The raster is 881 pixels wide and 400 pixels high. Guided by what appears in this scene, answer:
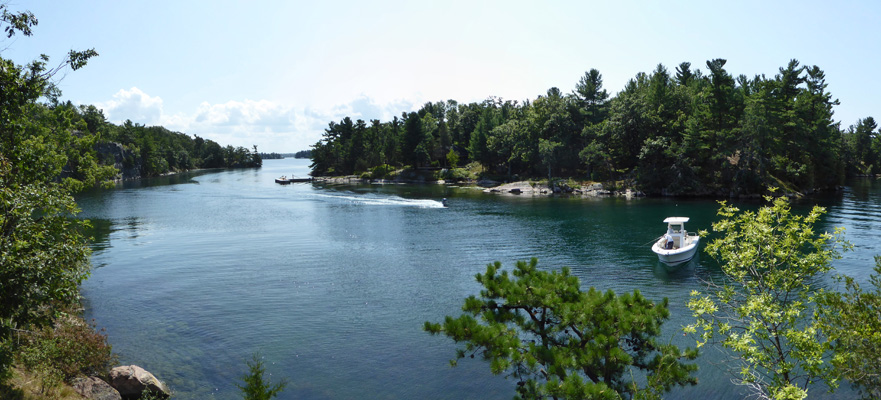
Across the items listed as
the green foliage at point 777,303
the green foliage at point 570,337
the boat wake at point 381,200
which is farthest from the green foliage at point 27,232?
the boat wake at point 381,200

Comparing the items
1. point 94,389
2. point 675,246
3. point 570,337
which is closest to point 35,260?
point 94,389

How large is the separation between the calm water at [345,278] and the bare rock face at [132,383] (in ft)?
3.16

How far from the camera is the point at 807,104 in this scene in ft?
277

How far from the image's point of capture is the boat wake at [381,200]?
79875mm

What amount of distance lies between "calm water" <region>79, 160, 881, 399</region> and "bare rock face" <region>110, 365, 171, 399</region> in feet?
3.16

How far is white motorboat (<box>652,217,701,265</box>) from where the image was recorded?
37.2 metres

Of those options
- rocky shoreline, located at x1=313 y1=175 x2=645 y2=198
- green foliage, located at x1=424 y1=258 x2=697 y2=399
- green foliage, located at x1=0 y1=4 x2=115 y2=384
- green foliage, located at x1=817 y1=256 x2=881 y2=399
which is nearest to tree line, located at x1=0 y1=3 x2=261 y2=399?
green foliage, located at x1=0 y1=4 x2=115 y2=384

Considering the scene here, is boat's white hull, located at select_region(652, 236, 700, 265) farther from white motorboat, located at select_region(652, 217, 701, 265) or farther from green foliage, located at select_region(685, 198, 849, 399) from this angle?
green foliage, located at select_region(685, 198, 849, 399)

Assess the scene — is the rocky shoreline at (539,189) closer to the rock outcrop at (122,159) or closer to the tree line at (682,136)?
the tree line at (682,136)

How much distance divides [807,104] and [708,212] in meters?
40.3

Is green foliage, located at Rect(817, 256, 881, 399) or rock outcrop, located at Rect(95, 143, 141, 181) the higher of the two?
rock outcrop, located at Rect(95, 143, 141, 181)

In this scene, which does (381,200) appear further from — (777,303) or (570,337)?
(777,303)

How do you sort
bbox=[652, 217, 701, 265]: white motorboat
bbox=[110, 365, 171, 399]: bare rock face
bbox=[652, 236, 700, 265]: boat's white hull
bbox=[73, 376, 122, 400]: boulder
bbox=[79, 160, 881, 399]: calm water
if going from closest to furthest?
bbox=[73, 376, 122, 400]: boulder, bbox=[110, 365, 171, 399]: bare rock face, bbox=[79, 160, 881, 399]: calm water, bbox=[652, 236, 700, 265]: boat's white hull, bbox=[652, 217, 701, 265]: white motorboat

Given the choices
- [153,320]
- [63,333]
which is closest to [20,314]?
[63,333]
